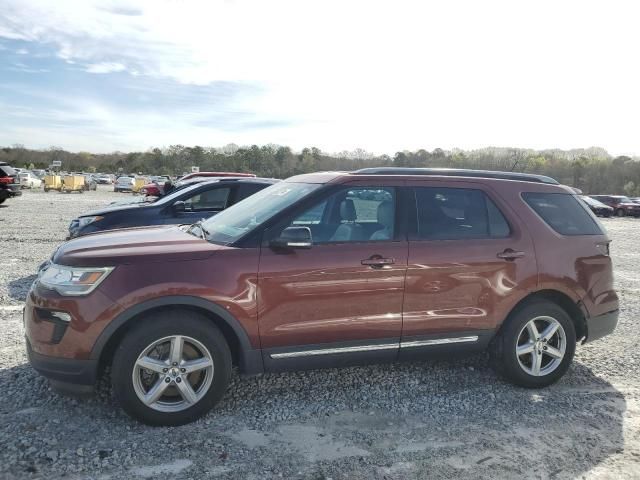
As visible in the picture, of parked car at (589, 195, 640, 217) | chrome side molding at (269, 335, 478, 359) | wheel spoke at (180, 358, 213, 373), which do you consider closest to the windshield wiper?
wheel spoke at (180, 358, 213, 373)

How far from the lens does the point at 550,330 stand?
423 cm

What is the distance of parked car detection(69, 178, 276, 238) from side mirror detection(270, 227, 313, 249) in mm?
4507

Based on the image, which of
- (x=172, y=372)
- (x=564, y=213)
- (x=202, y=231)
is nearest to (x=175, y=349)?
(x=172, y=372)

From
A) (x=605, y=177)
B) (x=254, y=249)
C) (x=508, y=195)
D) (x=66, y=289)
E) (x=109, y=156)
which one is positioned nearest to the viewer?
(x=66, y=289)

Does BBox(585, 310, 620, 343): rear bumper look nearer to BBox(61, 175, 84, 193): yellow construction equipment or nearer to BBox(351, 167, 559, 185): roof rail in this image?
BBox(351, 167, 559, 185): roof rail

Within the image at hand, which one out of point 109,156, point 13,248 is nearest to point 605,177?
point 13,248

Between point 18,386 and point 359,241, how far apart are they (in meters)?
2.88

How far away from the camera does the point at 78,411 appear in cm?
353

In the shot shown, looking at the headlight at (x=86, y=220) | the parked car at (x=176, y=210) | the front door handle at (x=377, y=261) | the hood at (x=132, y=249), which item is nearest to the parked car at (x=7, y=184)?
the parked car at (x=176, y=210)

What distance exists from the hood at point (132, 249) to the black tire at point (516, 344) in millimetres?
2454

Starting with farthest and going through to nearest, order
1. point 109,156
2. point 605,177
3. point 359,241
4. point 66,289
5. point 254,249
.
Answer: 1. point 109,156
2. point 605,177
3. point 359,241
4. point 254,249
5. point 66,289

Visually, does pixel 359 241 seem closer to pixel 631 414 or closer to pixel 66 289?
pixel 66 289

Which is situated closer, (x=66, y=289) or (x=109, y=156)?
(x=66, y=289)

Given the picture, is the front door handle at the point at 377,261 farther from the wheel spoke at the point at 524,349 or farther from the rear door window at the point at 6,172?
the rear door window at the point at 6,172
